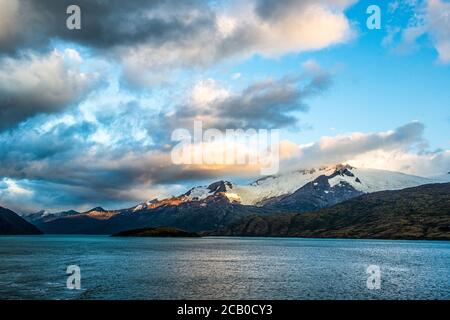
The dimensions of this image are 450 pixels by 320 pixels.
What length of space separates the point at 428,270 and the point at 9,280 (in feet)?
408

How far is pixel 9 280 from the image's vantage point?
11275 cm
